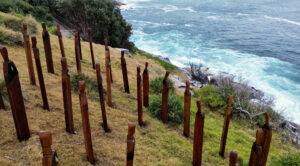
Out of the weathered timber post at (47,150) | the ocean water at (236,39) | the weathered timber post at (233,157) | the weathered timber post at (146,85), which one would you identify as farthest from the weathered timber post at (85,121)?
the ocean water at (236,39)

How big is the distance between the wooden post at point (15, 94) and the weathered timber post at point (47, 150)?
1342 mm

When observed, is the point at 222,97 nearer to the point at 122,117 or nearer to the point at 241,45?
the point at 122,117

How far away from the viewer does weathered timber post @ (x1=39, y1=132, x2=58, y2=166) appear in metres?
2.17

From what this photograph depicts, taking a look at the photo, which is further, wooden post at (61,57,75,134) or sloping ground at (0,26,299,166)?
wooden post at (61,57,75,134)

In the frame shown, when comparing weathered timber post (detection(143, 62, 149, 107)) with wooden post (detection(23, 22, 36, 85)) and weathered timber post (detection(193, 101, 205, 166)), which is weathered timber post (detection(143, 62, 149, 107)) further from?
wooden post (detection(23, 22, 36, 85))

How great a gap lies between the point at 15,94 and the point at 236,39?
3109cm

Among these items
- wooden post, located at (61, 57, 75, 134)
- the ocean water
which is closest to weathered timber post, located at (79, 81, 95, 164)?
wooden post, located at (61, 57, 75, 134)

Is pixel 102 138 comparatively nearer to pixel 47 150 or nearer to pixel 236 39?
pixel 47 150

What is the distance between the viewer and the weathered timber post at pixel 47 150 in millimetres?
2172

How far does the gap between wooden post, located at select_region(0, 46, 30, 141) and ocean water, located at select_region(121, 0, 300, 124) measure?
14.1 meters

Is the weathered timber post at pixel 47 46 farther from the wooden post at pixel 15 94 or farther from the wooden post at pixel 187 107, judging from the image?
the wooden post at pixel 187 107

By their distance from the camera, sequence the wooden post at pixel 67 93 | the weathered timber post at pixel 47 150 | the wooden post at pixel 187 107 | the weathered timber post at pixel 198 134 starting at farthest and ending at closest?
the wooden post at pixel 187 107
the weathered timber post at pixel 198 134
the wooden post at pixel 67 93
the weathered timber post at pixel 47 150

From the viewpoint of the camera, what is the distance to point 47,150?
2256mm

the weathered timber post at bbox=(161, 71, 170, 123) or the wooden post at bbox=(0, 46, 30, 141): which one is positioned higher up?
the wooden post at bbox=(0, 46, 30, 141)
